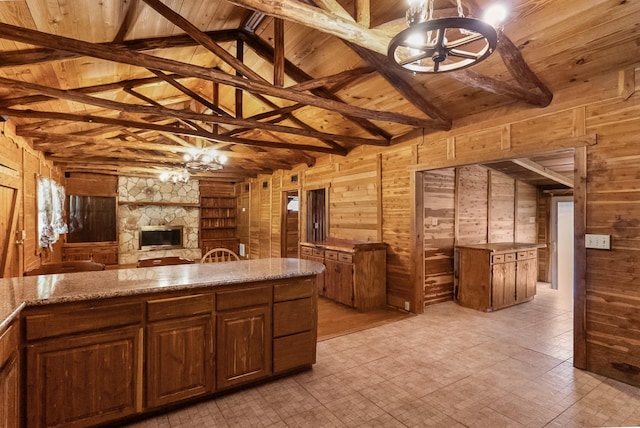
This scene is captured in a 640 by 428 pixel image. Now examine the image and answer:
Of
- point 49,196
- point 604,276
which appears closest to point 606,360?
point 604,276

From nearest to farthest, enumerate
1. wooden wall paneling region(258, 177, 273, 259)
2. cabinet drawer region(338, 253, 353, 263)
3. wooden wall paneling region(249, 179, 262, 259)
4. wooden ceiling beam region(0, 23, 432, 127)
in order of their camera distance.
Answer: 1. wooden ceiling beam region(0, 23, 432, 127)
2. cabinet drawer region(338, 253, 353, 263)
3. wooden wall paneling region(258, 177, 273, 259)
4. wooden wall paneling region(249, 179, 262, 259)

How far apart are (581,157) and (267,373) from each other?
347cm

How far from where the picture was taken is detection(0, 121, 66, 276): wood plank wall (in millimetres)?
3971

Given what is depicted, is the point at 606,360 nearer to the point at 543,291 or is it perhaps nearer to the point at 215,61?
the point at 543,291

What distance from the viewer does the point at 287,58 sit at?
13.2 ft

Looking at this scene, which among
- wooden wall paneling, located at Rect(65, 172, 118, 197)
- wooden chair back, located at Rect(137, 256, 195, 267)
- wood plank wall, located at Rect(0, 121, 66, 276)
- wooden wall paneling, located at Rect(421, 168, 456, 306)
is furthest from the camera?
wooden wall paneling, located at Rect(65, 172, 118, 197)

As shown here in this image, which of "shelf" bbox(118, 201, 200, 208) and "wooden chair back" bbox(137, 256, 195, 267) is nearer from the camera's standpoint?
"wooden chair back" bbox(137, 256, 195, 267)

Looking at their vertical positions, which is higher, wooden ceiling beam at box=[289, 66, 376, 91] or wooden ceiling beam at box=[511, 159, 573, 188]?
wooden ceiling beam at box=[289, 66, 376, 91]

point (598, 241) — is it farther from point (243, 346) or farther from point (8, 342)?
point (8, 342)

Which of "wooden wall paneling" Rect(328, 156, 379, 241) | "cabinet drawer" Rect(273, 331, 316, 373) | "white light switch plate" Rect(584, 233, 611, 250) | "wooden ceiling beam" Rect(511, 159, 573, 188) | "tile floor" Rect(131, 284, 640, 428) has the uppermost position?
"wooden ceiling beam" Rect(511, 159, 573, 188)

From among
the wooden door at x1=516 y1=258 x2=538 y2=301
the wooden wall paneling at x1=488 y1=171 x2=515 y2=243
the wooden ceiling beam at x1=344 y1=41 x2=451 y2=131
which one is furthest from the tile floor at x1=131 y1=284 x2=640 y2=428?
the wooden ceiling beam at x1=344 y1=41 x2=451 y2=131

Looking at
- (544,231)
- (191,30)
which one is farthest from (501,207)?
(191,30)

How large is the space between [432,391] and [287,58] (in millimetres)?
3902

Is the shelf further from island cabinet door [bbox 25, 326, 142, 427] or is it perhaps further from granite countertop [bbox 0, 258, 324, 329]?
island cabinet door [bbox 25, 326, 142, 427]
